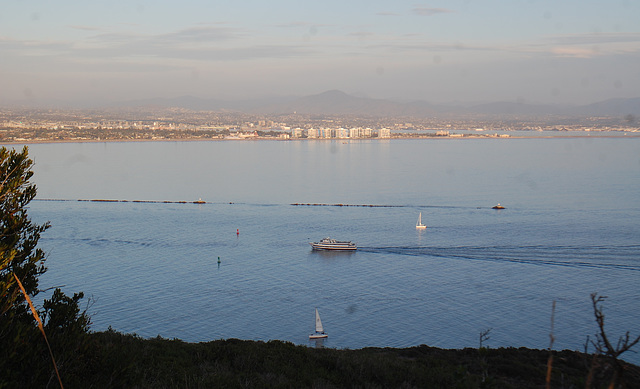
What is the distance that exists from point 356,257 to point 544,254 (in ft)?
19.4

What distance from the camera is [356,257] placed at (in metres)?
18.8

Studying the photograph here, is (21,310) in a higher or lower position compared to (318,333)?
higher

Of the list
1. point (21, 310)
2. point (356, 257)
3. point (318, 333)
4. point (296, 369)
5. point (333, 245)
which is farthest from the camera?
point (333, 245)

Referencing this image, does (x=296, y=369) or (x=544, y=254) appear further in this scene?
(x=544, y=254)

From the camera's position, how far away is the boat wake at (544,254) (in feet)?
58.4

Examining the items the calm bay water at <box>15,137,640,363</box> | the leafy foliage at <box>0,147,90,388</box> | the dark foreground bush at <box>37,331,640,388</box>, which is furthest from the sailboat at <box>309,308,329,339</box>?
the leafy foliage at <box>0,147,90,388</box>

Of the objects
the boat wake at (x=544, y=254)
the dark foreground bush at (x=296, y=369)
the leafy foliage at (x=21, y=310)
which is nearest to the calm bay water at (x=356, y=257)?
the boat wake at (x=544, y=254)

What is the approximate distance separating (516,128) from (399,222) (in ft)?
407

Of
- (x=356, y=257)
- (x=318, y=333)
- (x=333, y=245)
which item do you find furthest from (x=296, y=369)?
(x=333, y=245)

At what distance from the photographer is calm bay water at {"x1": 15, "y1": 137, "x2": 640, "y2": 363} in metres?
12.7

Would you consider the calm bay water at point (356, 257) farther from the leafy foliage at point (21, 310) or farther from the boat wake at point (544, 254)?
the leafy foliage at point (21, 310)

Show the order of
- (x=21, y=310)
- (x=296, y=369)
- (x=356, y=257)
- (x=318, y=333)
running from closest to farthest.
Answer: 1. (x=21, y=310)
2. (x=296, y=369)
3. (x=318, y=333)
4. (x=356, y=257)

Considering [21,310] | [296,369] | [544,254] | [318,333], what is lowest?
[318,333]

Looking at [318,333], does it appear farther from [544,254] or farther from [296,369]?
[544,254]
